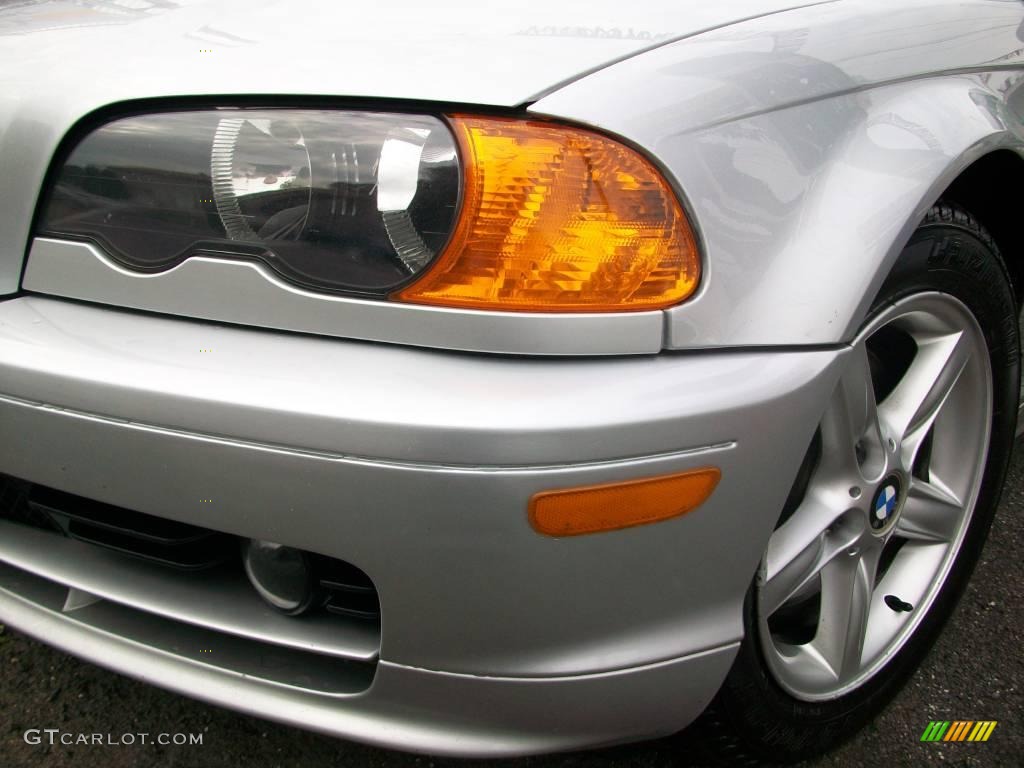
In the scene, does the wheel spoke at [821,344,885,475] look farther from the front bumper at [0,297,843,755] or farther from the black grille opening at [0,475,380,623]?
the black grille opening at [0,475,380,623]

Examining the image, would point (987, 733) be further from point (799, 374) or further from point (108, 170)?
point (108, 170)

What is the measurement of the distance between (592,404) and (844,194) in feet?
1.52

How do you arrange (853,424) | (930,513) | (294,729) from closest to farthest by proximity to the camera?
(853,424), (294,729), (930,513)

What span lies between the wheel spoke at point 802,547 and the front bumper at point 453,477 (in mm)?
177

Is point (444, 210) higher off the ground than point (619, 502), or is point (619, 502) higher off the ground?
point (444, 210)

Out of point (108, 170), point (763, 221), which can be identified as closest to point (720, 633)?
point (763, 221)

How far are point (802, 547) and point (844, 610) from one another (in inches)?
8.8

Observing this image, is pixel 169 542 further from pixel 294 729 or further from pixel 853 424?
pixel 853 424

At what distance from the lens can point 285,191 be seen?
1.13 metres

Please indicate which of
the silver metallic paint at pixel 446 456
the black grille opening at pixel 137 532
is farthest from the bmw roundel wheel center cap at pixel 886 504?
the black grille opening at pixel 137 532

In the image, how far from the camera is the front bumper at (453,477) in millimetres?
1020

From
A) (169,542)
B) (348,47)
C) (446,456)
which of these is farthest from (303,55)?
(169,542)

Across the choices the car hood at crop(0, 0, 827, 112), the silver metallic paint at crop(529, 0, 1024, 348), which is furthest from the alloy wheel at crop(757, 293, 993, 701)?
the car hood at crop(0, 0, 827, 112)

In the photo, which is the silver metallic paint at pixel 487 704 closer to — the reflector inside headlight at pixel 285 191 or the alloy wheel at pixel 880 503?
the alloy wheel at pixel 880 503
